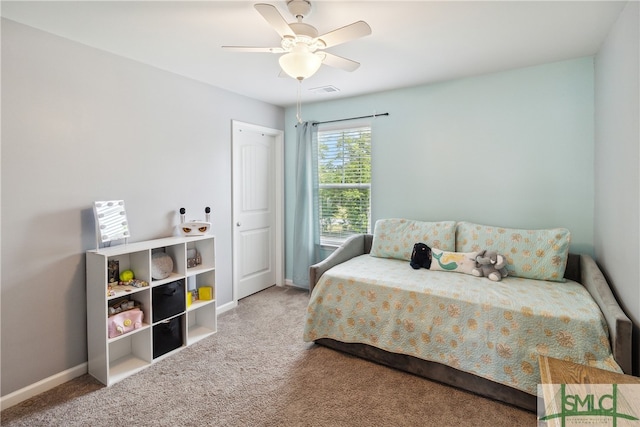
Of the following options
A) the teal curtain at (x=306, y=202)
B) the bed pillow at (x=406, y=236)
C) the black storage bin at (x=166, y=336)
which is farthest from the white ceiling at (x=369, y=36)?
the black storage bin at (x=166, y=336)

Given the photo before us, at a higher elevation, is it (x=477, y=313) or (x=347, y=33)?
(x=347, y=33)

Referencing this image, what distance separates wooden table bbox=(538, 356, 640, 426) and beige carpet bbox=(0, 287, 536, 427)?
802mm

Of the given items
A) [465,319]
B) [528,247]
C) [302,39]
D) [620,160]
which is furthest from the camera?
[528,247]

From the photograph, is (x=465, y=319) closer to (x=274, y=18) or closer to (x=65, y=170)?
(x=274, y=18)

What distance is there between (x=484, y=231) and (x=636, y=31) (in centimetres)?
164

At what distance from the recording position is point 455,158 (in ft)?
10.7

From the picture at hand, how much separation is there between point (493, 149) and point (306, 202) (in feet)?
6.96

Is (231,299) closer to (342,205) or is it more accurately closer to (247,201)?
(247,201)

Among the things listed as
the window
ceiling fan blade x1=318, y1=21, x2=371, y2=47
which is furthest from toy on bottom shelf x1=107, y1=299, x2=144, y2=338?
ceiling fan blade x1=318, y1=21, x2=371, y2=47

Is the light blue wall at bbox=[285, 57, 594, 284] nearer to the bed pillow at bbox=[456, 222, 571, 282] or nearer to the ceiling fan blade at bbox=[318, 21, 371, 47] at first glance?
the bed pillow at bbox=[456, 222, 571, 282]

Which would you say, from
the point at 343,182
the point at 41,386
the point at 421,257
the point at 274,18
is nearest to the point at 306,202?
the point at 343,182

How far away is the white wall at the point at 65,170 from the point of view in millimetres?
2033

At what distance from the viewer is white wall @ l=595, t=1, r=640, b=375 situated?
1753 millimetres

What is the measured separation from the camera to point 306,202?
4059 mm
